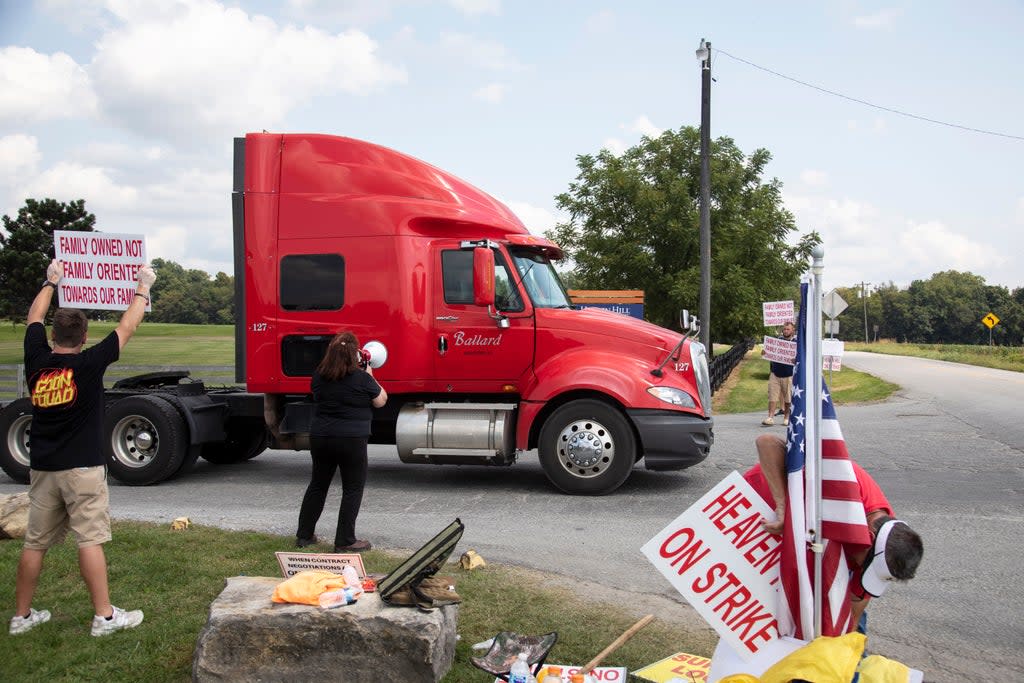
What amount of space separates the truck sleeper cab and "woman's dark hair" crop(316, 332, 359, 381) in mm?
2459

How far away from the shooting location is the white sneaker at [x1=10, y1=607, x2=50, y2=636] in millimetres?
4461

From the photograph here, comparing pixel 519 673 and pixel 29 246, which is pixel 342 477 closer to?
pixel 519 673

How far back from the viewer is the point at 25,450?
32.1 feet

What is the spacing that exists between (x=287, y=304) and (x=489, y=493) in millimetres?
2866

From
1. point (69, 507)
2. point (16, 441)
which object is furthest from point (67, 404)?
point (16, 441)

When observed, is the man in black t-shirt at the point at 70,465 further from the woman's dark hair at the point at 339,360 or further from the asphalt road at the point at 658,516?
the asphalt road at the point at 658,516

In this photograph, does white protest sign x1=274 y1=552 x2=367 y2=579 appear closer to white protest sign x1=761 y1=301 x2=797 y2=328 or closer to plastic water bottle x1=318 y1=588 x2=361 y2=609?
plastic water bottle x1=318 y1=588 x2=361 y2=609

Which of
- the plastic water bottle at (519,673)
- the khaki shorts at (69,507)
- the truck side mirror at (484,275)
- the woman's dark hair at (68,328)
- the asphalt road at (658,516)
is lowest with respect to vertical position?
the asphalt road at (658,516)

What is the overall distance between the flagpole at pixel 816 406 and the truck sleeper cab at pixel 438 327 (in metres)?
5.01

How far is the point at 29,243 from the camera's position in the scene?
24875mm

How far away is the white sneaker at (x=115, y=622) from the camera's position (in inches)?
174

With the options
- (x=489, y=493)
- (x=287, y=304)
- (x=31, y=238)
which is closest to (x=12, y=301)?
(x=31, y=238)

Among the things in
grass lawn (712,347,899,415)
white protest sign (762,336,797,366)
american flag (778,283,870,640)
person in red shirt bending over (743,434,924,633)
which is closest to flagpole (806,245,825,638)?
american flag (778,283,870,640)

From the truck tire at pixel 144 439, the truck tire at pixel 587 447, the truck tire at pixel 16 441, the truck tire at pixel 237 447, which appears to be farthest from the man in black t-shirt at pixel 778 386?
the truck tire at pixel 16 441
